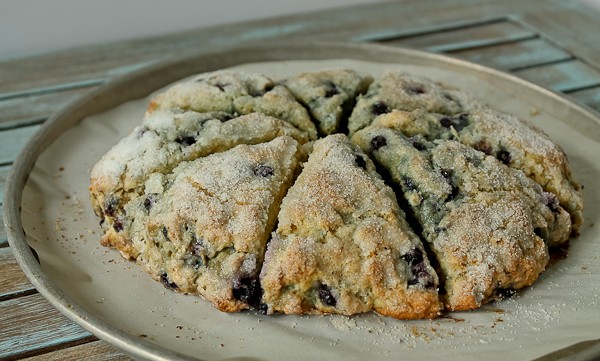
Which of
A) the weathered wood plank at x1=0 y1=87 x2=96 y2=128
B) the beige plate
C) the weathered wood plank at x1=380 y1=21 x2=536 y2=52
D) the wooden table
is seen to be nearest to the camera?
the beige plate

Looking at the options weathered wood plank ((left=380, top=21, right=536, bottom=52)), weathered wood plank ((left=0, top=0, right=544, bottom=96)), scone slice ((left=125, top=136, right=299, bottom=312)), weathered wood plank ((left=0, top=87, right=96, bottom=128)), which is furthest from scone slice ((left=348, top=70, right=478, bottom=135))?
weathered wood plank ((left=0, top=87, right=96, bottom=128))

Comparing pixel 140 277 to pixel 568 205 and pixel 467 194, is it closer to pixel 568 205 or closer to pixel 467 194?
pixel 467 194

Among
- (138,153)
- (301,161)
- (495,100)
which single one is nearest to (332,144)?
(301,161)

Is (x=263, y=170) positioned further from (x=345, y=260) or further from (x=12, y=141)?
(x=12, y=141)

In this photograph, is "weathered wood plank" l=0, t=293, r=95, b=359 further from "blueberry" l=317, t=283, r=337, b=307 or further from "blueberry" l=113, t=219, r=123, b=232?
"blueberry" l=317, t=283, r=337, b=307

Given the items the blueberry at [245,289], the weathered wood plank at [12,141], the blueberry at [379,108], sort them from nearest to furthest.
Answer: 1. the blueberry at [245,289]
2. the blueberry at [379,108]
3. the weathered wood plank at [12,141]

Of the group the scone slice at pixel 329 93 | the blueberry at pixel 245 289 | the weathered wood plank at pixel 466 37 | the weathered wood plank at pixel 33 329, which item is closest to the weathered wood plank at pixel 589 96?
the weathered wood plank at pixel 466 37

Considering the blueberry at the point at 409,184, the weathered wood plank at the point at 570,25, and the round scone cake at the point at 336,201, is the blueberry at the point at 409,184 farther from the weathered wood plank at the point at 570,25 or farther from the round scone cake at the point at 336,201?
the weathered wood plank at the point at 570,25
